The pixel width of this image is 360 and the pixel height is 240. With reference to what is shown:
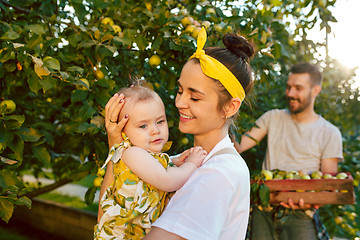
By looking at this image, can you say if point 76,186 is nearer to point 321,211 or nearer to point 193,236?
point 321,211

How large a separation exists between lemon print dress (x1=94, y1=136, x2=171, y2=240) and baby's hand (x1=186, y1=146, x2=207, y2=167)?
0.12 metres

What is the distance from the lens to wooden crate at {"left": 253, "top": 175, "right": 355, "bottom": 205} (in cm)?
242

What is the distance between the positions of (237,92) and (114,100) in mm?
572

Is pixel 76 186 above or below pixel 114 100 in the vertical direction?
below

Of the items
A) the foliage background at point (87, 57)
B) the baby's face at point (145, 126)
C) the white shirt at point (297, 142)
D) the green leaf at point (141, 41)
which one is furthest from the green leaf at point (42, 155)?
the white shirt at point (297, 142)

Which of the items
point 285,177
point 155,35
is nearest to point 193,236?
point 155,35

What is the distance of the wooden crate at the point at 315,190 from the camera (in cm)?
242

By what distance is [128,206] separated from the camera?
1413 millimetres

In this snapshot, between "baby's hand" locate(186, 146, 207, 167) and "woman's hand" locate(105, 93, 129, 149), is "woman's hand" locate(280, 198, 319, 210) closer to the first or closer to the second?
"baby's hand" locate(186, 146, 207, 167)

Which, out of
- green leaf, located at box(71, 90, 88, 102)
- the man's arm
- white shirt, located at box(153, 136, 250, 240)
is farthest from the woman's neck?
the man's arm

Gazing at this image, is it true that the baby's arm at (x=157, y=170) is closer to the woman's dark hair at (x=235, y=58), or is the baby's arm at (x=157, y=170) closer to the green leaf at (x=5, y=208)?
the woman's dark hair at (x=235, y=58)

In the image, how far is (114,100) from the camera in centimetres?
158

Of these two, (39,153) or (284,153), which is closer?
(39,153)

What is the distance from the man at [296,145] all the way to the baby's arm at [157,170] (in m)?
1.38
